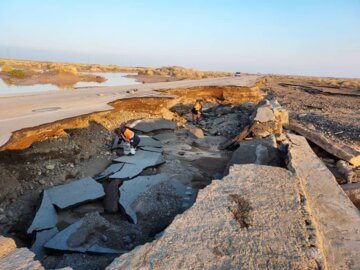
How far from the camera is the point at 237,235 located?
3020mm

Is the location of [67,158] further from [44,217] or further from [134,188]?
[44,217]

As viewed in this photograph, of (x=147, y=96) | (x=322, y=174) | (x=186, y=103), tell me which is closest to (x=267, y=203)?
(x=322, y=174)

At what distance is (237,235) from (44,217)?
313 cm

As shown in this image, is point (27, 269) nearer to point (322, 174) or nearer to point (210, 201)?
point (210, 201)

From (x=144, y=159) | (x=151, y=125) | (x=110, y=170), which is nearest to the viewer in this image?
(x=110, y=170)

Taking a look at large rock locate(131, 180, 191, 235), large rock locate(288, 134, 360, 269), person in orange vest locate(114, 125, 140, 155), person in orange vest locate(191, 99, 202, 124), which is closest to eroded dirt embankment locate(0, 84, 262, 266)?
large rock locate(131, 180, 191, 235)

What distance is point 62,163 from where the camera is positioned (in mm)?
6477

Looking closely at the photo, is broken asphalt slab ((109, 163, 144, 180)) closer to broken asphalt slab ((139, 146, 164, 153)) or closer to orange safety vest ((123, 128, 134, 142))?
orange safety vest ((123, 128, 134, 142))

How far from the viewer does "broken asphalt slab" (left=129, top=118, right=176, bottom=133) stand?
921 centimetres

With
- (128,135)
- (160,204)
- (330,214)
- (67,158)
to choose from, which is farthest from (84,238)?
(128,135)

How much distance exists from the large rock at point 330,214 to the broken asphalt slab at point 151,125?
4577 mm

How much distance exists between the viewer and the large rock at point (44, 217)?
175 inches

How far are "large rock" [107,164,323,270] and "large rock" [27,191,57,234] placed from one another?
2.38m

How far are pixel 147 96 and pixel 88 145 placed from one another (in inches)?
167
